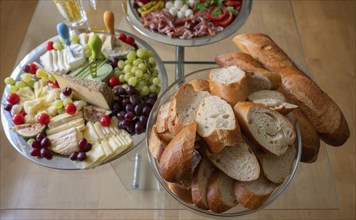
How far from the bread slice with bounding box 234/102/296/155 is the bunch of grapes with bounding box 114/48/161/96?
318 millimetres

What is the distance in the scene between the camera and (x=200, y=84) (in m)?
0.79

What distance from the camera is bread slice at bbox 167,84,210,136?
0.68 m

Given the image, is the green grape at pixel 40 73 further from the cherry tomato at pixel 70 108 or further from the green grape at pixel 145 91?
the green grape at pixel 145 91

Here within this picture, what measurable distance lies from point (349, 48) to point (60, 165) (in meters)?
1.68

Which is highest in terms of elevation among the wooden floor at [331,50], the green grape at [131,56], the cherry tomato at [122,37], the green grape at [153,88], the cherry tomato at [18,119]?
the cherry tomato at [122,37]

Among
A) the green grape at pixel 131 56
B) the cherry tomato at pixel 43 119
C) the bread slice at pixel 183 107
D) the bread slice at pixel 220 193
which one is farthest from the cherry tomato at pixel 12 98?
the bread slice at pixel 220 193

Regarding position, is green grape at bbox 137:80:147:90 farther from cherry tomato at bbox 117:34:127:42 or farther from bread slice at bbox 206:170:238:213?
bread slice at bbox 206:170:238:213

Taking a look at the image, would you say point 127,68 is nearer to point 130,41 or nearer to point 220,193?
point 130,41

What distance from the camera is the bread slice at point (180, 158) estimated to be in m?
0.62

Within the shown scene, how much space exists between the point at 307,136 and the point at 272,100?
17 centimetres

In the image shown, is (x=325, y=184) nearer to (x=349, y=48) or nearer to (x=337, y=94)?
(x=337, y=94)

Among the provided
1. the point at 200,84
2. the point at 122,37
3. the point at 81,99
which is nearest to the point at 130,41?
the point at 122,37

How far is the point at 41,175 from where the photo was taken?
1.25 m

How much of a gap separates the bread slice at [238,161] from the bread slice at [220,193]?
26mm
